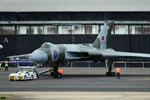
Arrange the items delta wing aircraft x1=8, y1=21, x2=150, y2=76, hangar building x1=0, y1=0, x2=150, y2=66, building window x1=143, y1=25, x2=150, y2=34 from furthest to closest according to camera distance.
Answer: building window x1=143, y1=25, x2=150, y2=34
hangar building x1=0, y1=0, x2=150, y2=66
delta wing aircraft x1=8, y1=21, x2=150, y2=76

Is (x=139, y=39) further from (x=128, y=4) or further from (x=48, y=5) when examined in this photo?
(x=48, y=5)

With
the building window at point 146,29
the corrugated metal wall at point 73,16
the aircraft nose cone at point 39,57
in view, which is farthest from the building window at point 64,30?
the aircraft nose cone at point 39,57

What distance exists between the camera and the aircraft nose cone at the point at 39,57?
3001 centimetres

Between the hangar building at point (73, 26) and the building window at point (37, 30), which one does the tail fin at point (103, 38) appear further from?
the building window at point (37, 30)

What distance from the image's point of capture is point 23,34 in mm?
57188

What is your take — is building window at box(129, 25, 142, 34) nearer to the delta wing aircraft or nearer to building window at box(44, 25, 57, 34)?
building window at box(44, 25, 57, 34)

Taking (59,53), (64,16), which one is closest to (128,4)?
(64,16)

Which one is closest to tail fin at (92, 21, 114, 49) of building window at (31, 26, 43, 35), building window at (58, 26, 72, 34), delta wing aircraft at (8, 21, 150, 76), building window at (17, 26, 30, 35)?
delta wing aircraft at (8, 21, 150, 76)

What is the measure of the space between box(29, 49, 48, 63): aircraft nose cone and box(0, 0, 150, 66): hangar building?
25833 mm

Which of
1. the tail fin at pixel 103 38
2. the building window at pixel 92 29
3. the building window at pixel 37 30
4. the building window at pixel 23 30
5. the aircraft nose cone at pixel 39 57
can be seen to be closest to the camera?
the aircraft nose cone at pixel 39 57

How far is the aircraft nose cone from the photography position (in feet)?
98.5

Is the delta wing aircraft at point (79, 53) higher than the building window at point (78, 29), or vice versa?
the building window at point (78, 29)

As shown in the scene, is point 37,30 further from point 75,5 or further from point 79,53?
point 79,53

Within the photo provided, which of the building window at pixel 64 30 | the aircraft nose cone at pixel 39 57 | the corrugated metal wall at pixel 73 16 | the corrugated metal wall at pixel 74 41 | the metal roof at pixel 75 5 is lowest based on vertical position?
the aircraft nose cone at pixel 39 57
